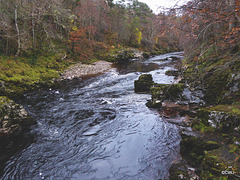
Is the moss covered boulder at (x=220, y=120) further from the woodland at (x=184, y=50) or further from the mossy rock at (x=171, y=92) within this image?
the mossy rock at (x=171, y=92)

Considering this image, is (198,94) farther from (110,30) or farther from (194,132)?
(110,30)

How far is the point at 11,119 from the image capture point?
561cm

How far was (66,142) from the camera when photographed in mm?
5152

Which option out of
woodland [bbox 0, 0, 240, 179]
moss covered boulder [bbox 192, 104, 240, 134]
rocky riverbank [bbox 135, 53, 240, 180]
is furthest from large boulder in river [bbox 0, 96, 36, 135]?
moss covered boulder [bbox 192, 104, 240, 134]

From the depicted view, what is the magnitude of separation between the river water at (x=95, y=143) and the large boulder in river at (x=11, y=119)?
51cm

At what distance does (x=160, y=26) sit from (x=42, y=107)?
7641 mm

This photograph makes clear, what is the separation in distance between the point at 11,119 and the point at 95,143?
3599 millimetres

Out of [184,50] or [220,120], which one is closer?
[220,120]

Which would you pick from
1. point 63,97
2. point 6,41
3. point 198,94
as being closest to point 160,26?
point 198,94

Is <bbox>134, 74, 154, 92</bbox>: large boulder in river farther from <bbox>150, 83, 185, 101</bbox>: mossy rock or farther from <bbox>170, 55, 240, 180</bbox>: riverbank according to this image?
<bbox>170, 55, 240, 180</bbox>: riverbank

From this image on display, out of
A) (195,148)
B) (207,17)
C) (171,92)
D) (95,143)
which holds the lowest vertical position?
(95,143)

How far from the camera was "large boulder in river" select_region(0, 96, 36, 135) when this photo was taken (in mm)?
5383
